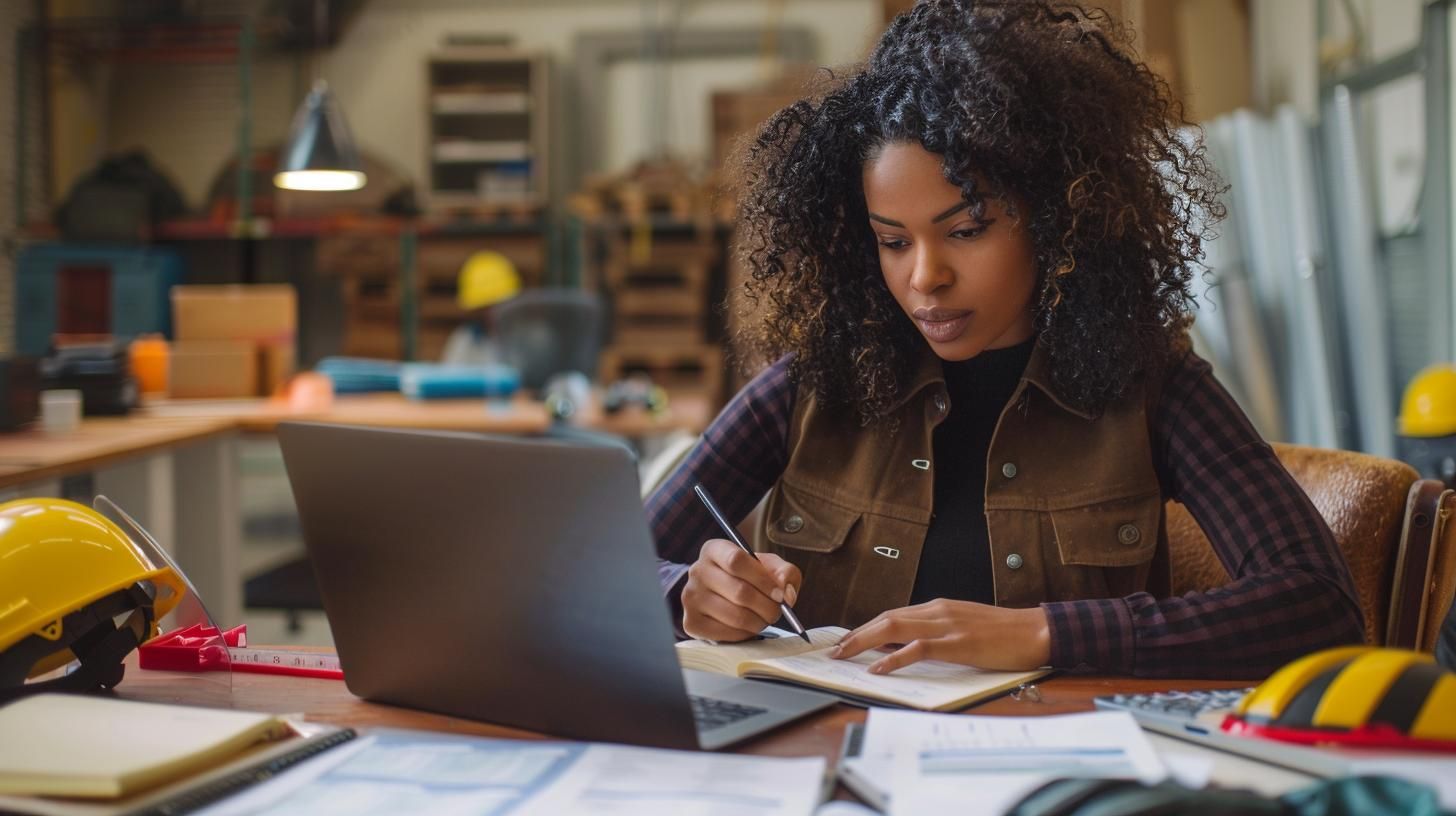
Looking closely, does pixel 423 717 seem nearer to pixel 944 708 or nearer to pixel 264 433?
pixel 944 708

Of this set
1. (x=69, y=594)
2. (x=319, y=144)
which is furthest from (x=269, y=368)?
(x=69, y=594)

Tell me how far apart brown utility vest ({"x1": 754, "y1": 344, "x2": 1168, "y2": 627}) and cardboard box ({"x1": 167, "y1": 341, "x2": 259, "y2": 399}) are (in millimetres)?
3064

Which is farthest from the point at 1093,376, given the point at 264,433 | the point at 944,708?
the point at 264,433

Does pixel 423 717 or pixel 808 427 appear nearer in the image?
pixel 423 717

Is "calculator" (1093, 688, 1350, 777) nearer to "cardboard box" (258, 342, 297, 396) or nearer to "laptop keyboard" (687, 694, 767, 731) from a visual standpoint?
"laptop keyboard" (687, 694, 767, 731)

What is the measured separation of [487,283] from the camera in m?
6.71

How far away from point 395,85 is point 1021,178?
7.29 meters

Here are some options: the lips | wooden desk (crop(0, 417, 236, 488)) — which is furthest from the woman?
wooden desk (crop(0, 417, 236, 488))

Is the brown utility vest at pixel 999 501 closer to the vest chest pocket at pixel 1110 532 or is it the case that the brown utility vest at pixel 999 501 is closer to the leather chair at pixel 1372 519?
the vest chest pocket at pixel 1110 532

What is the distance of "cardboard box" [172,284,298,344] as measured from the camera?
412 centimetres

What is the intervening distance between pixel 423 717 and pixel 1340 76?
3765 millimetres

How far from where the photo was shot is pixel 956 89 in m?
1.34

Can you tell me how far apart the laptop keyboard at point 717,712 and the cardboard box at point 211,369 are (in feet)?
11.5

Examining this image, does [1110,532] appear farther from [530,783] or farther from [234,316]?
[234,316]
